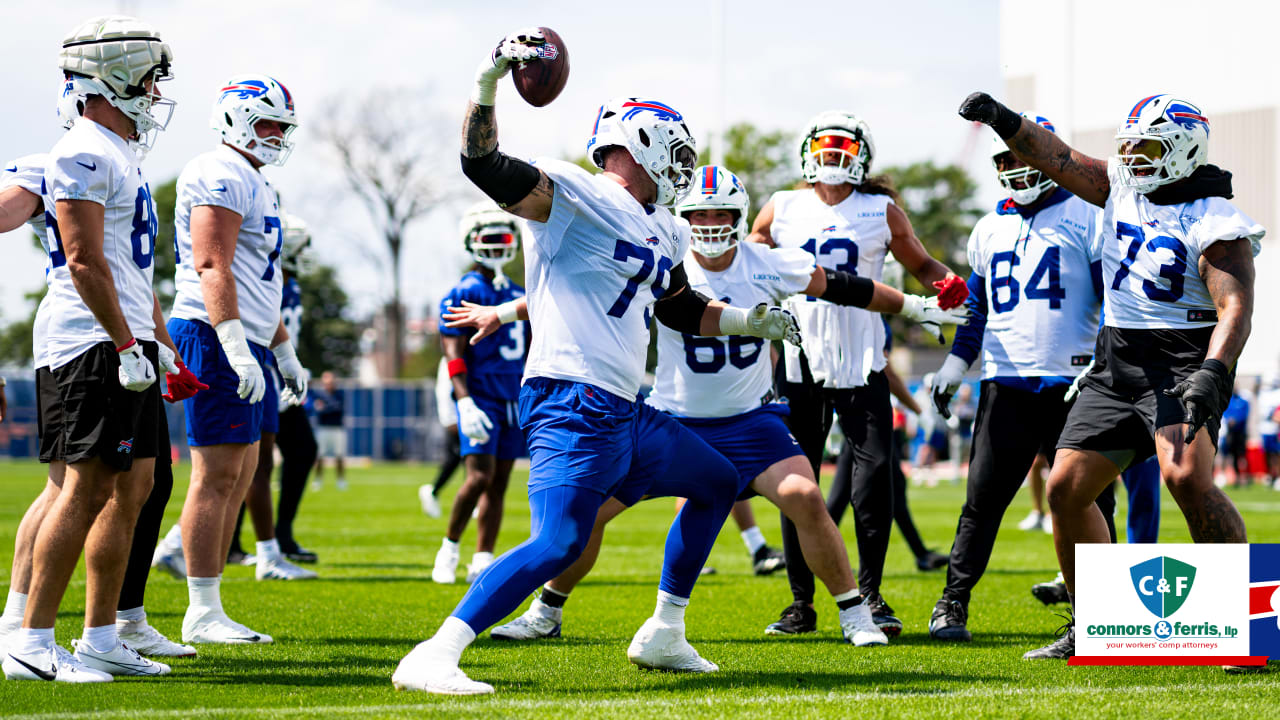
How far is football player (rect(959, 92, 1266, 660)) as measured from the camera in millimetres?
4863

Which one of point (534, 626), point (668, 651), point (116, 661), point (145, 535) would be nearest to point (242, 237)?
point (145, 535)

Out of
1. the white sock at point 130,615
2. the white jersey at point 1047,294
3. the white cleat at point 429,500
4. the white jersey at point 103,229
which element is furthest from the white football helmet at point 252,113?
the white cleat at point 429,500

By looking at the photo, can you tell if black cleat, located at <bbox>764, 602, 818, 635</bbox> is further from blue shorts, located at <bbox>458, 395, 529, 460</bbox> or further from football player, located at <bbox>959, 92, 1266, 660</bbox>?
blue shorts, located at <bbox>458, 395, 529, 460</bbox>

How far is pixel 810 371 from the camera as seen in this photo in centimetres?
651

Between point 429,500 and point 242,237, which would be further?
point 429,500

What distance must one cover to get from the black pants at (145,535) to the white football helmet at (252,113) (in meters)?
1.42

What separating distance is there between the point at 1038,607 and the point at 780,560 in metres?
2.32

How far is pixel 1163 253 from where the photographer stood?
16.5 ft

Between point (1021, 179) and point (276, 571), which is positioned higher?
point (1021, 179)

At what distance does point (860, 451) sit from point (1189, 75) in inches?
1385

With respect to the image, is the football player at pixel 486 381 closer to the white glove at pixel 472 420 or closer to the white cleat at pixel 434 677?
the white glove at pixel 472 420

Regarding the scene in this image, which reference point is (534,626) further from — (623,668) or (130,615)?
(130,615)

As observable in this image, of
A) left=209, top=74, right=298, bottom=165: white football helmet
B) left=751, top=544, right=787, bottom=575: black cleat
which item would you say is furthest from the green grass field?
left=209, top=74, right=298, bottom=165: white football helmet

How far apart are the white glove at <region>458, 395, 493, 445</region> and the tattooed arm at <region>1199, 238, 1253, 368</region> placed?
445 centimetres
